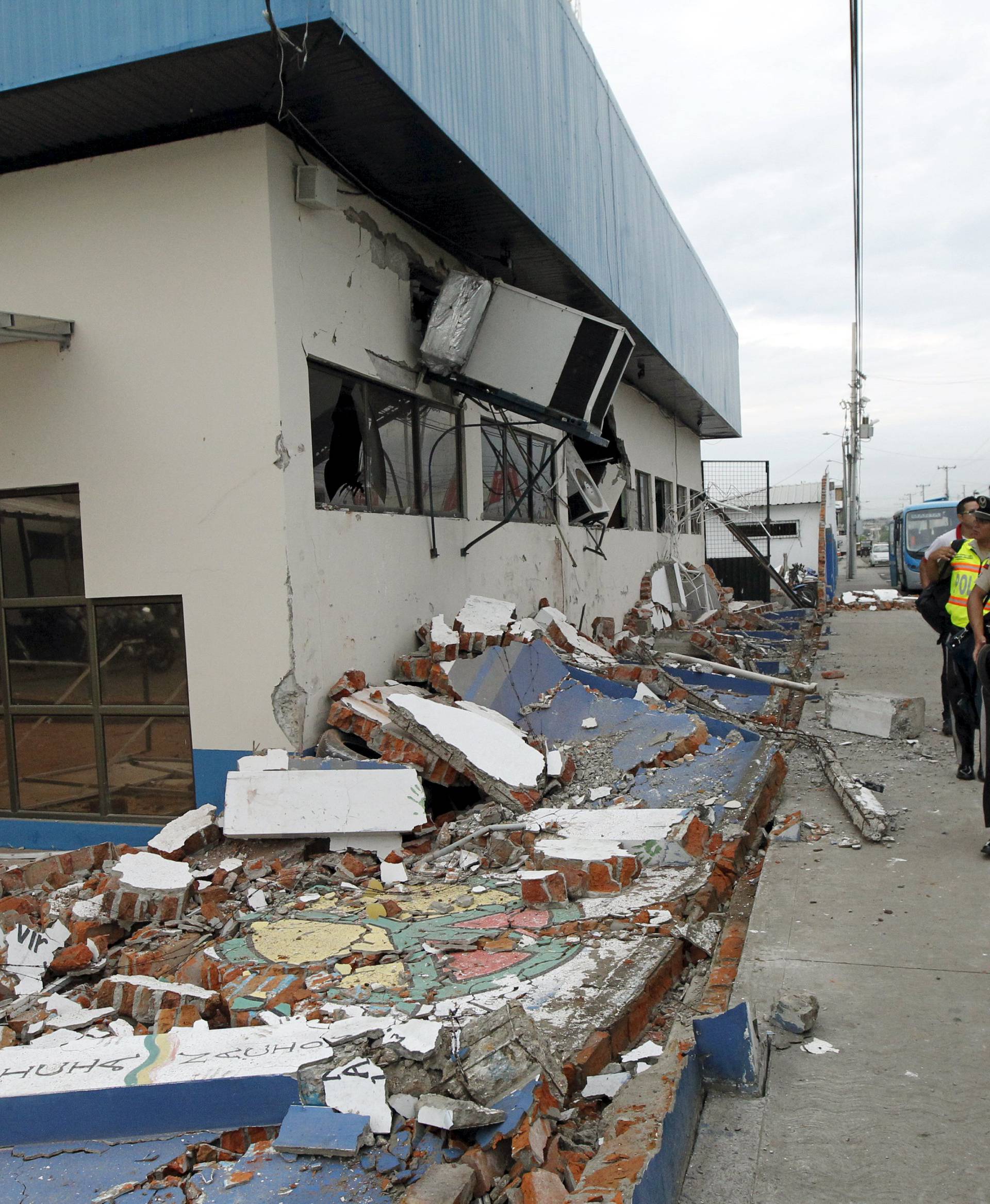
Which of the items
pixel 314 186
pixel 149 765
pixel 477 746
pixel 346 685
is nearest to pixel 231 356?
pixel 314 186

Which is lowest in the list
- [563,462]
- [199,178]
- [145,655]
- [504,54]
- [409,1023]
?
[409,1023]

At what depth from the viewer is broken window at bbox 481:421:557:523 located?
8.78 meters

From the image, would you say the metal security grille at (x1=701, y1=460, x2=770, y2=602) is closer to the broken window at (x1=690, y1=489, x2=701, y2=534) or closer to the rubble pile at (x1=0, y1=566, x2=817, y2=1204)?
the broken window at (x1=690, y1=489, x2=701, y2=534)

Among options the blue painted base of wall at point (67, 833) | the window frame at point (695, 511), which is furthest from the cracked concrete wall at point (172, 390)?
the window frame at point (695, 511)

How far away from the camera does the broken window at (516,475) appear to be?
8.78 metres

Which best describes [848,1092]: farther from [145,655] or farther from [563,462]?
[563,462]

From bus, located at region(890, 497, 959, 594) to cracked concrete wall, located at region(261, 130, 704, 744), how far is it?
24613mm

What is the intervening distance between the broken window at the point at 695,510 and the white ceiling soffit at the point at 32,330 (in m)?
14.9

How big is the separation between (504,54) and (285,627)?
14.5 feet

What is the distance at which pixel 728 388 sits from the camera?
18.9 m

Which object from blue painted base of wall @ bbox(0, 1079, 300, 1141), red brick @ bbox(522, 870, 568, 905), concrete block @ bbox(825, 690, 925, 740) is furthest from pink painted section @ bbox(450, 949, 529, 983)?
concrete block @ bbox(825, 690, 925, 740)

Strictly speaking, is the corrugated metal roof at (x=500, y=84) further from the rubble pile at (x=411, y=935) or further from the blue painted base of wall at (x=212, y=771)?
the blue painted base of wall at (x=212, y=771)

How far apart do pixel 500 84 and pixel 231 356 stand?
2874mm

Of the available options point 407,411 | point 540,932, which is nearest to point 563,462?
point 407,411
